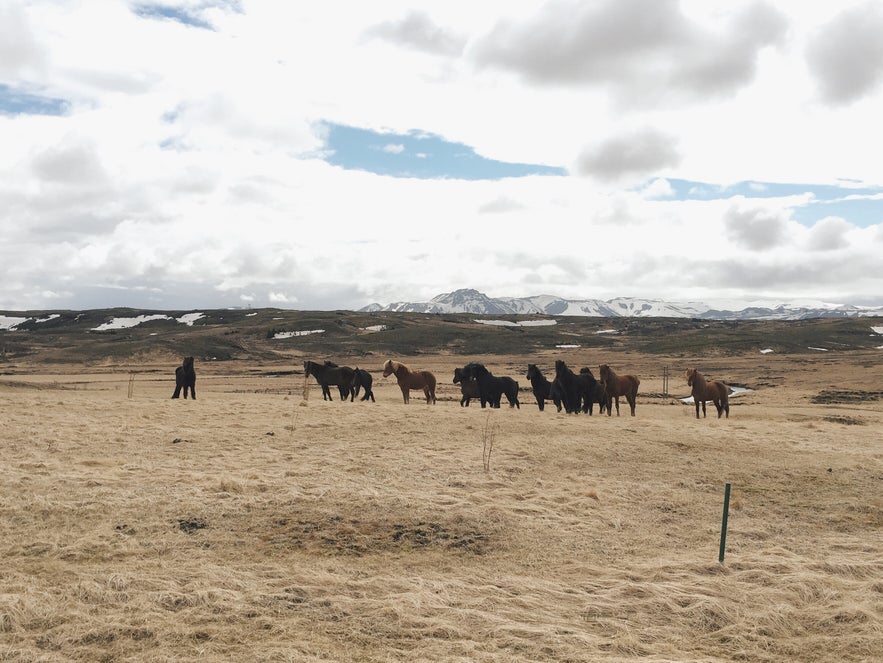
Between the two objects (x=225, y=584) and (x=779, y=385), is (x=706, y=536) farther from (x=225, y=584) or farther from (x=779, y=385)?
(x=779, y=385)

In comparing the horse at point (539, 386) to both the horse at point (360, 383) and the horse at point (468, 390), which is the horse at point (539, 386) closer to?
the horse at point (468, 390)

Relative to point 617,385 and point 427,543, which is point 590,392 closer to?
point 617,385

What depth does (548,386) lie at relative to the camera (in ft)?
92.9

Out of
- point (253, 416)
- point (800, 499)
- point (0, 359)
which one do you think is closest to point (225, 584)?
point (800, 499)

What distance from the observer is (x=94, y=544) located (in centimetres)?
866

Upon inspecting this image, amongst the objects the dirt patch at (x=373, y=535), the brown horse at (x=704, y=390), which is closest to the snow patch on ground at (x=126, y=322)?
the brown horse at (x=704, y=390)

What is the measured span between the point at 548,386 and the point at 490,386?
2741mm

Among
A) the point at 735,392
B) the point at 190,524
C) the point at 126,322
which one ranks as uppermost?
the point at 126,322

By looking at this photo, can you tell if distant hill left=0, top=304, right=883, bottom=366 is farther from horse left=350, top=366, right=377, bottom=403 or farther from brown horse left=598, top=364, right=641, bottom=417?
brown horse left=598, top=364, right=641, bottom=417

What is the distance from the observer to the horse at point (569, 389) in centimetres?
2570

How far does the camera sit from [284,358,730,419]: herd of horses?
84.5ft

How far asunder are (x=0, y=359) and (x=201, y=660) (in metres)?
84.0

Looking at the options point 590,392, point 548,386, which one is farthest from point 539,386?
point 590,392

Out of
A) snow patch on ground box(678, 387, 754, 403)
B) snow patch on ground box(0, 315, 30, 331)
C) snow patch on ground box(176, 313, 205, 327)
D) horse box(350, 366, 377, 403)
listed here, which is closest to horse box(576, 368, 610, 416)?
horse box(350, 366, 377, 403)
